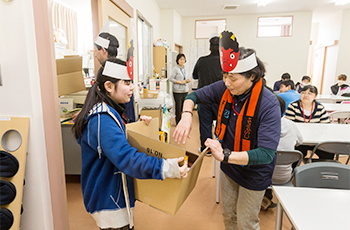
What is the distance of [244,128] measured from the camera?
47.1 inches

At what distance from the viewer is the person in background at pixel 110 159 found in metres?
0.91

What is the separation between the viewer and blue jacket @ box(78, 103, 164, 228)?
91 cm

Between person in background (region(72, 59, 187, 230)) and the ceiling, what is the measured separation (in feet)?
16.9

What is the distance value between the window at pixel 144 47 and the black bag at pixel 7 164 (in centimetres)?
308

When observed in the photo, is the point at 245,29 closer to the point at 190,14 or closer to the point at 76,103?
the point at 190,14

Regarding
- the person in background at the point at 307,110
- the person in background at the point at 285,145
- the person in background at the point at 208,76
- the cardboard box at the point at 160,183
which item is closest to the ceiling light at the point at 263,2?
the person in background at the point at 208,76

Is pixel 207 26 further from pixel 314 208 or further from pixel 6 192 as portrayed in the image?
pixel 6 192

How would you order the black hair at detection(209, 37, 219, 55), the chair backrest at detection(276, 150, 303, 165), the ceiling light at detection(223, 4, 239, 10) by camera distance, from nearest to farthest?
the chair backrest at detection(276, 150, 303, 165), the black hair at detection(209, 37, 219, 55), the ceiling light at detection(223, 4, 239, 10)

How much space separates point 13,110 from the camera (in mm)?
1179

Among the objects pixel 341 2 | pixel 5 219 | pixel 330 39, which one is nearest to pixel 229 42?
pixel 5 219

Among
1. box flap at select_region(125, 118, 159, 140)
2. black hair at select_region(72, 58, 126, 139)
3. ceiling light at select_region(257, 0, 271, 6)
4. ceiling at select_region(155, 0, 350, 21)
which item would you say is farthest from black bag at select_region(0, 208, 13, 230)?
ceiling light at select_region(257, 0, 271, 6)

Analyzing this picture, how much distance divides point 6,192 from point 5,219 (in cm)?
13

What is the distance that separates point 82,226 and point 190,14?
6607 mm

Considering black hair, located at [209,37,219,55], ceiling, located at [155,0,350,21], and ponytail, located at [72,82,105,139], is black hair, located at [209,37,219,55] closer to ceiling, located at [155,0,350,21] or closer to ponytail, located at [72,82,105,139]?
ponytail, located at [72,82,105,139]
